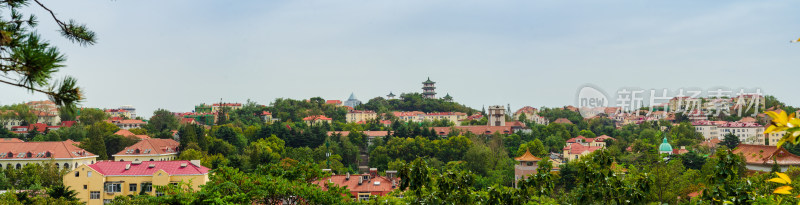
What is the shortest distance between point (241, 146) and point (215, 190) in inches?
1037

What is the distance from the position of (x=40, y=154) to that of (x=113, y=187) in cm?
1075

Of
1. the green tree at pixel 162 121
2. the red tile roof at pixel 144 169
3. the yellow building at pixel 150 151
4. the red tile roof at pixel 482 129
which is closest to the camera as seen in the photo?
the red tile roof at pixel 144 169

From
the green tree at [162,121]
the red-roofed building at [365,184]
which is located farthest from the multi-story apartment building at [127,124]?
the red-roofed building at [365,184]

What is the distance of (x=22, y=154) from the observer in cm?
2595

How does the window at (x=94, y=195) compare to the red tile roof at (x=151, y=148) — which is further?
the red tile roof at (x=151, y=148)

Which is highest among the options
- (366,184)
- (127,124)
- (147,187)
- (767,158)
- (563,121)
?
(563,121)

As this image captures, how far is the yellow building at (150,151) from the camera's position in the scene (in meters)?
27.8

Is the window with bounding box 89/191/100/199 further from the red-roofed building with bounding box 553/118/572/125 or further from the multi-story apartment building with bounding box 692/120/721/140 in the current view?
the red-roofed building with bounding box 553/118/572/125

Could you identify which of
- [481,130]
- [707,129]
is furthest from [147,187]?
[707,129]

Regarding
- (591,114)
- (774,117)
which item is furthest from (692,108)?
(774,117)

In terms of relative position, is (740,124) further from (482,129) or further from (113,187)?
(113,187)

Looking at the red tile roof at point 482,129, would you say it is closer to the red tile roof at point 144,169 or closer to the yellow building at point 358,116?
the yellow building at point 358,116

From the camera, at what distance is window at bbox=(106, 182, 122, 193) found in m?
17.6

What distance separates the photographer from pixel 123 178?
58.4ft
